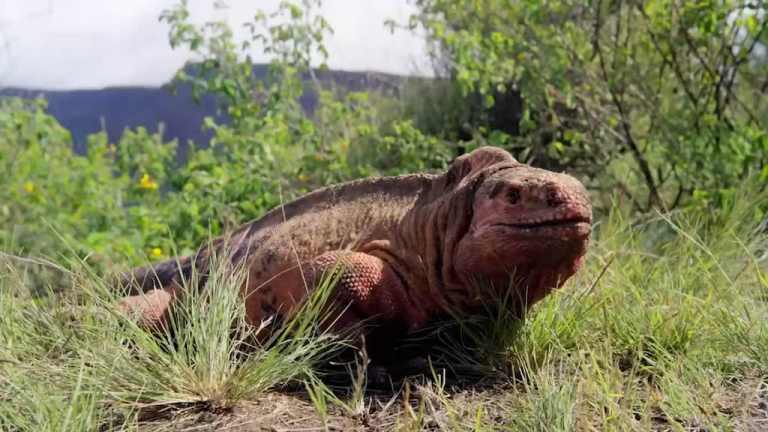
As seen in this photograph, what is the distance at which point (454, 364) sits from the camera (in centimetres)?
318

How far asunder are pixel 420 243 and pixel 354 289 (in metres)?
A: 0.33

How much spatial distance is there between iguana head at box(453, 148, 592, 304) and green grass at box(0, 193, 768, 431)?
0.89ft

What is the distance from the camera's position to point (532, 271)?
2.93 m

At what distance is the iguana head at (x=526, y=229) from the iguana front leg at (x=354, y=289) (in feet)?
0.92

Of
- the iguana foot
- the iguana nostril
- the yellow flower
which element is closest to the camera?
the iguana nostril

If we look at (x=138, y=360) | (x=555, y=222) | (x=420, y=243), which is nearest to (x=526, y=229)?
(x=555, y=222)

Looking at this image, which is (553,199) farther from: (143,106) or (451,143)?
(143,106)

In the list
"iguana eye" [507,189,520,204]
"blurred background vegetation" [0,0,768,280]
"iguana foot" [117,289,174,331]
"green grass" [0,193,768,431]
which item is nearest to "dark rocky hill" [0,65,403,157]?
"blurred background vegetation" [0,0,768,280]

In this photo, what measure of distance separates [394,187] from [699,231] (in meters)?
2.28

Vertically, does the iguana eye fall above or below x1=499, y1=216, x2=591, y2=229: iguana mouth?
above

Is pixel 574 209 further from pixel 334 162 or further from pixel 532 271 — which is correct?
pixel 334 162

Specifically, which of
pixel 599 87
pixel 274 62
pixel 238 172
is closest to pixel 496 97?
pixel 599 87

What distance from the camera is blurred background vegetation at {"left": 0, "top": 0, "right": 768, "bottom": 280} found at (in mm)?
6227

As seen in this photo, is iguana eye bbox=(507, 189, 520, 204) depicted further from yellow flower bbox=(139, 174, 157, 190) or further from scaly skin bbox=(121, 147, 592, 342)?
yellow flower bbox=(139, 174, 157, 190)
